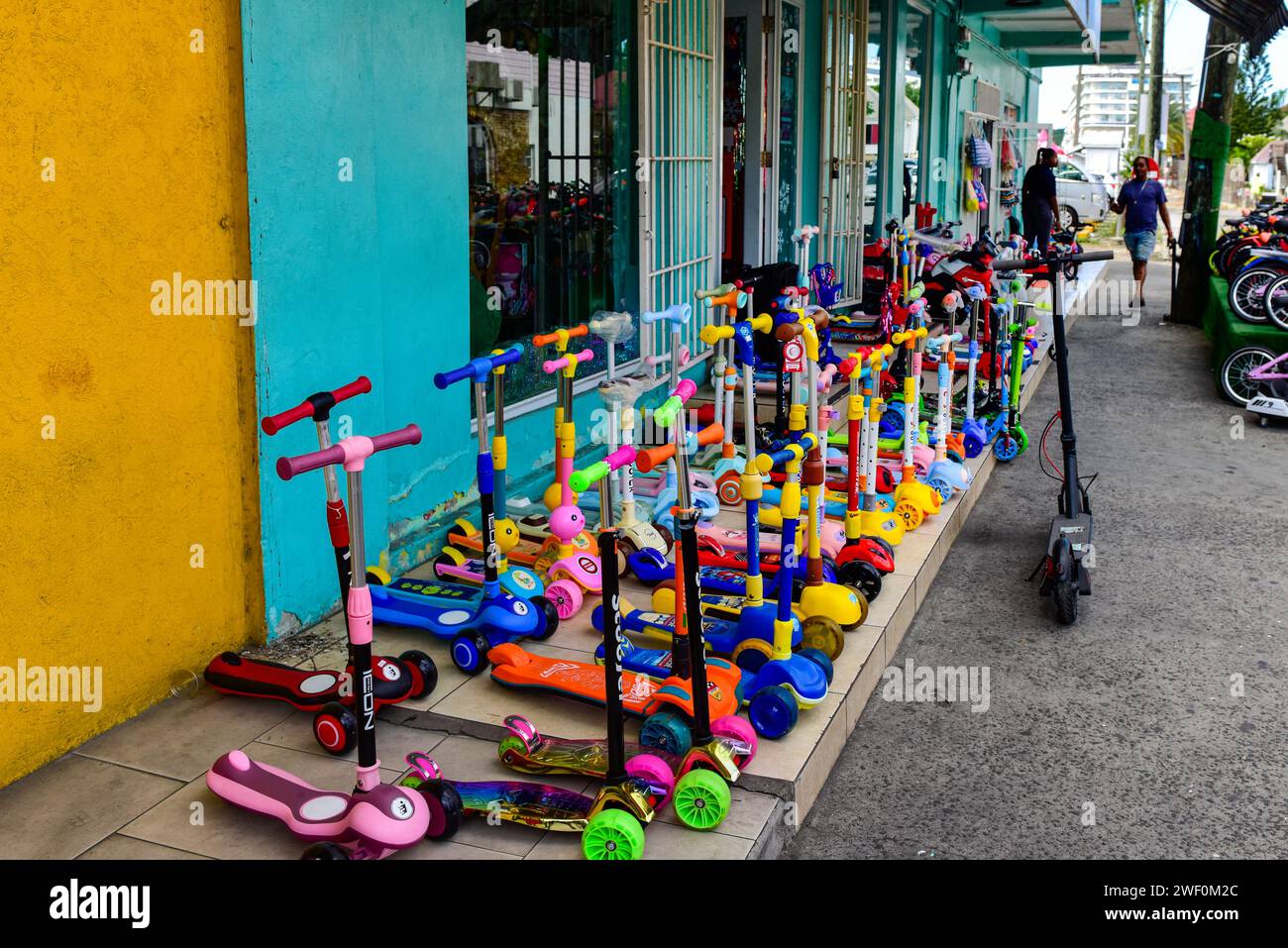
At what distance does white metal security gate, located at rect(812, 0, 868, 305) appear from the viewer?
10961 millimetres

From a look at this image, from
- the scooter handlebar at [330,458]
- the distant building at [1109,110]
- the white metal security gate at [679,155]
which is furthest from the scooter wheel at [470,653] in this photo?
the distant building at [1109,110]

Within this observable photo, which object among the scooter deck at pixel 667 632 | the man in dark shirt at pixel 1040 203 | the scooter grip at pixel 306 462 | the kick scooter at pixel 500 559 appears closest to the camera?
the scooter grip at pixel 306 462

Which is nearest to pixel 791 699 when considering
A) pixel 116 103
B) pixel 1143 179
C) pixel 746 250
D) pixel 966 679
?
pixel 966 679

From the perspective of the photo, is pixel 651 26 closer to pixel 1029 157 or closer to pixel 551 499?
pixel 551 499

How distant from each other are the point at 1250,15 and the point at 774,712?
1302 cm

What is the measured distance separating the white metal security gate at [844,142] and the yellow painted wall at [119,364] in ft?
26.2

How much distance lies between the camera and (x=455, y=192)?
16.6ft

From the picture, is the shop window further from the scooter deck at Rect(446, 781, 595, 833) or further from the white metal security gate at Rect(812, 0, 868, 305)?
the white metal security gate at Rect(812, 0, 868, 305)

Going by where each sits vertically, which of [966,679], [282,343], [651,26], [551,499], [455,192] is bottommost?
[966,679]

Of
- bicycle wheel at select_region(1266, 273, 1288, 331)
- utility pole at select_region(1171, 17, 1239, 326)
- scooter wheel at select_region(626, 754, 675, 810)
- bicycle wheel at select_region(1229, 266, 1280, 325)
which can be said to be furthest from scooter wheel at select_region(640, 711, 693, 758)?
utility pole at select_region(1171, 17, 1239, 326)

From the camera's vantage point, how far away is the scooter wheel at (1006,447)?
775cm

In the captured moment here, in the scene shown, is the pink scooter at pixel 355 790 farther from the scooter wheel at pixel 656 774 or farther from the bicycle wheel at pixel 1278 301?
the bicycle wheel at pixel 1278 301

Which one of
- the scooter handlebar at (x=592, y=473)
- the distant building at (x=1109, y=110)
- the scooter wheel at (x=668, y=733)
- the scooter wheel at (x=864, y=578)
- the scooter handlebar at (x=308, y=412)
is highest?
the distant building at (x=1109, y=110)

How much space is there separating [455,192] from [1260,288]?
828 cm
